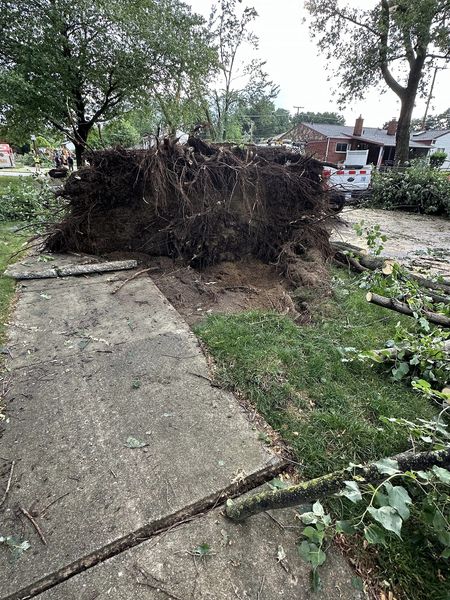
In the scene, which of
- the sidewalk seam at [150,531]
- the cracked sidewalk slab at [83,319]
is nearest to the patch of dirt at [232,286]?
the cracked sidewalk slab at [83,319]

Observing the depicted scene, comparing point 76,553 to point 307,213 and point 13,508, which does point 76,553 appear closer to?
point 13,508

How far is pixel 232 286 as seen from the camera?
14.5 ft

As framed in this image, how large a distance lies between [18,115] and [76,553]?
1435 cm

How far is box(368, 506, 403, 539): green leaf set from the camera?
1099mm

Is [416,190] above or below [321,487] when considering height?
above

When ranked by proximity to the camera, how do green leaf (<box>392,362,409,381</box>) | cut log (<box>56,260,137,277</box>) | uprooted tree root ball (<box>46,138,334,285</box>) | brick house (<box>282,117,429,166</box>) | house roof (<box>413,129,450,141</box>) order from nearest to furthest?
green leaf (<box>392,362,409,381</box>) → cut log (<box>56,260,137,277</box>) → uprooted tree root ball (<box>46,138,334,285</box>) → brick house (<box>282,117,429,166</box>) → house roof (<box>413,129,450,141</box>)

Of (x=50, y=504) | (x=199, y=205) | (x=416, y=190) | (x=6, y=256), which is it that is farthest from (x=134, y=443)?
(x=416, y=190)

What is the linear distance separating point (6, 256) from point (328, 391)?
531cm

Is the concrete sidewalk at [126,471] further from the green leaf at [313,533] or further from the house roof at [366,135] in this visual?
the house roof at [366,135]

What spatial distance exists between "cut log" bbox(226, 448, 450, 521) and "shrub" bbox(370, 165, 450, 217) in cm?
1004

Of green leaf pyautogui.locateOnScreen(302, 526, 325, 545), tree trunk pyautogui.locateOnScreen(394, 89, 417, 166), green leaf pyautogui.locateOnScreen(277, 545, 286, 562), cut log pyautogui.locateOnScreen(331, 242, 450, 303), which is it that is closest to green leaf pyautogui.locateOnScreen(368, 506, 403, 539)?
green leaf pyautogui.locateOnScreen(302, 526, 325, 545)

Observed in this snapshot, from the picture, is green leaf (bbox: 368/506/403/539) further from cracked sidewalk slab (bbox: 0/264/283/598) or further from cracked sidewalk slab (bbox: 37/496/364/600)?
cracked sidewalk slab (bbox: 0/264/283/598)

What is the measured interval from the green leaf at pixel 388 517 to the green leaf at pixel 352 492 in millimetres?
53

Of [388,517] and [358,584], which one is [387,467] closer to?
[388,517]
